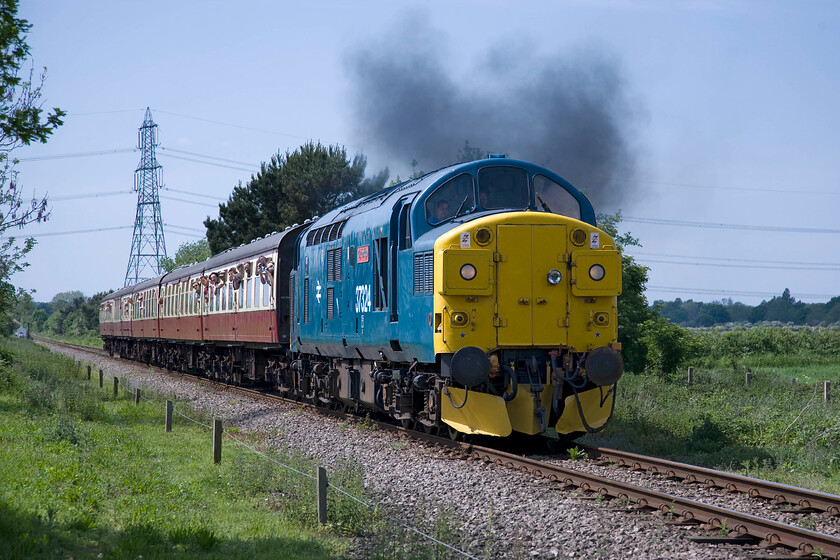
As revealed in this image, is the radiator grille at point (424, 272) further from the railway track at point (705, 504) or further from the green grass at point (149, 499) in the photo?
the green grass at point (149, 499)

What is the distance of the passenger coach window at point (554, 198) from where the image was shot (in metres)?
13.0

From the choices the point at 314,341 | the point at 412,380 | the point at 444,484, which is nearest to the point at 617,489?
the point at 444,484

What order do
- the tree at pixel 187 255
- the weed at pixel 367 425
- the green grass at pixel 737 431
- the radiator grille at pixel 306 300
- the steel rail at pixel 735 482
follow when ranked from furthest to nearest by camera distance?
the tree at pixel 187 255, the radiator grille at pixel 306 300, the weed at pixel 367 425, the green grass at pixel 737 431, the steel rail at pixel 735 482

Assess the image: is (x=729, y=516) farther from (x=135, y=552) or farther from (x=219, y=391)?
(x=219, y=391)

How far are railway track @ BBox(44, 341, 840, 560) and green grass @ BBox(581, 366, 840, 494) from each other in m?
1.45

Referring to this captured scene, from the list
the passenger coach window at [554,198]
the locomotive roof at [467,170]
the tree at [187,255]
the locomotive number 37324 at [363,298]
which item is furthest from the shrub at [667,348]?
the tree at [187,255]

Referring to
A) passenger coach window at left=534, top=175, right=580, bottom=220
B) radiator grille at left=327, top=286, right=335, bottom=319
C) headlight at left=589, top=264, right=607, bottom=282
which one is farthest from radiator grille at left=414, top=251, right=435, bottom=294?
radiator grille at left=327, top=286, right=335, bottom=319

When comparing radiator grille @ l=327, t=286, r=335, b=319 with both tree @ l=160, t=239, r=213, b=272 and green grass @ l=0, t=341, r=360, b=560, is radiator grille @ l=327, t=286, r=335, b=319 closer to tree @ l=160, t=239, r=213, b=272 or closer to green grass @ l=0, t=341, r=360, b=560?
green grass @ l=0, t=341, r=360, b=560

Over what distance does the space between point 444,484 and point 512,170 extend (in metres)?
5.05

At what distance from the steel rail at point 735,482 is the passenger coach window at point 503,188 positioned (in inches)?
150

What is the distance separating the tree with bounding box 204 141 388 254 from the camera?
55656mm

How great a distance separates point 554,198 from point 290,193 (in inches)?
1755

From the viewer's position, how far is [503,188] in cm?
1303

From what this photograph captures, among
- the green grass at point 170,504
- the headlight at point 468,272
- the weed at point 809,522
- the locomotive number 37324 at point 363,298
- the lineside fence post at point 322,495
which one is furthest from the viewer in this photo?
the locomotive number 37324 at point 363,298
